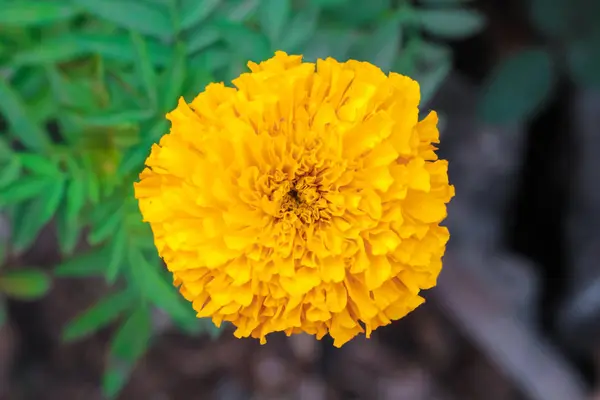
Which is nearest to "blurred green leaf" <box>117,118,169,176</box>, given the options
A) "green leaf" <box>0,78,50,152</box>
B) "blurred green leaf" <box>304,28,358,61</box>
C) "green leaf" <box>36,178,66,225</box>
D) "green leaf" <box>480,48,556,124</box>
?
"green leaf" <box>36,178,66,225</box>

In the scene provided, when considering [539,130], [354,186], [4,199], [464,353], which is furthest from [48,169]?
[539,130]

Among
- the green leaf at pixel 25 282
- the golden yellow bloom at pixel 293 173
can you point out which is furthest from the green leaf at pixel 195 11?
the green leaf at pixel 25 282

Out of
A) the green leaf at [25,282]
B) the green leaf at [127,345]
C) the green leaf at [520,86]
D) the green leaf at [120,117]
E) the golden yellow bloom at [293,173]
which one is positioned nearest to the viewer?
the golden yellow bloom at [293,173]

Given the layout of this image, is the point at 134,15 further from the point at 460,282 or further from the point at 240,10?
the point at 460,282

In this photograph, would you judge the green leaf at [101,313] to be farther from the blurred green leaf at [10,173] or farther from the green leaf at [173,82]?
the green leaf at [173,82]

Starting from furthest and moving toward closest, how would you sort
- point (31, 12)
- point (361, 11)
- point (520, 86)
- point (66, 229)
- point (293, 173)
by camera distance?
point (520, 86)
point (361, 11)
point (66, 229)
point (31, 12)
point (293, 173)

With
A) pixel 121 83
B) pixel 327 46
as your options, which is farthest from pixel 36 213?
pixel 327 46
